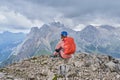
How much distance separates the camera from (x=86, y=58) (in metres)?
28.8

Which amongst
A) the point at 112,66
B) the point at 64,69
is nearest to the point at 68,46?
the point at 64,69

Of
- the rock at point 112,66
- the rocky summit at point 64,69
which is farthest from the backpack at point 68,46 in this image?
the rock at point 112,66

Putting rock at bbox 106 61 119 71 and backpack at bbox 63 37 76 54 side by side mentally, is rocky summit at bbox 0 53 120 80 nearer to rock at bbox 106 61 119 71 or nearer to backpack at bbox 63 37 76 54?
rock at bbox 106 61 119 71

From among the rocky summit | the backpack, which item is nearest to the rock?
the rocky summit

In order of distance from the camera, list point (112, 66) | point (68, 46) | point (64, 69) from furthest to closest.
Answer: point (112, 66) → point (68, 46) → point (64, 69)

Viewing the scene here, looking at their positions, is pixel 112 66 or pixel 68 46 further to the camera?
pixel 112 66

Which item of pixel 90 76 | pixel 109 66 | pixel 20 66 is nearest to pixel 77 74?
pixel 90 76

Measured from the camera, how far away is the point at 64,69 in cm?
2503

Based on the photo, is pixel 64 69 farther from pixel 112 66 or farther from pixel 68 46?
pixel 112 66

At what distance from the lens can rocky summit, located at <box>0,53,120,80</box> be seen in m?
24.0

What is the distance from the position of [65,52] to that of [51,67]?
2.01 metres

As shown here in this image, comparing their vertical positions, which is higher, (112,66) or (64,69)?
(64,69)

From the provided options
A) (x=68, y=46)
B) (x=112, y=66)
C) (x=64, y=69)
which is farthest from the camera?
(x=112, y=66)

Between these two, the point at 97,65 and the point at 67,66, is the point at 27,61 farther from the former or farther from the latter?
the point at 97,65
